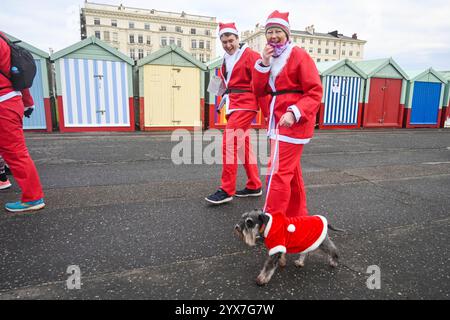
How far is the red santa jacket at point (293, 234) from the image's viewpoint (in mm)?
2039

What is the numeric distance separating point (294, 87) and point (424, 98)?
663 inches

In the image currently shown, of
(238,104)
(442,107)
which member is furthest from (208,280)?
(442,107)

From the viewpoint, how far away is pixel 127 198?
3.85 m

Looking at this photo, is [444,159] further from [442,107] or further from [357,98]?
[442,107]

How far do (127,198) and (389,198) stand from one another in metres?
3.20

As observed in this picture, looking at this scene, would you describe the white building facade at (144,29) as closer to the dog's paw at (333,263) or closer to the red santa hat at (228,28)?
the red santa hat at (228,28)

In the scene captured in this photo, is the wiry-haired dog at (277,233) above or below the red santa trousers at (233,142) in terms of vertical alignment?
below

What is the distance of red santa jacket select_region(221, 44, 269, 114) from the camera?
354cm

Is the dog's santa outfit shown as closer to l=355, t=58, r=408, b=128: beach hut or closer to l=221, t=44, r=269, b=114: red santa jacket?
l=221, t=44, r=269, b=114: red santa jacket

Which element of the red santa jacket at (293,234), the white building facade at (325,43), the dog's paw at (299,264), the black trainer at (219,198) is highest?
the white building facade at (325,43)

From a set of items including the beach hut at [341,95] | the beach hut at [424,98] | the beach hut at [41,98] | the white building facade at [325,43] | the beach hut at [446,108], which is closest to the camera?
the beach hut at [41,98]

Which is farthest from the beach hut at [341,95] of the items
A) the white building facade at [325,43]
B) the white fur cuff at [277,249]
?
the white building facade at [325,43]

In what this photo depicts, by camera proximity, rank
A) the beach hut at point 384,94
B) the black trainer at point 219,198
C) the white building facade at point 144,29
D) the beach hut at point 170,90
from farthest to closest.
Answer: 1. the white building facade at point 144,29
2. the beach hut at point 384,94
3. the beach hut at point 170,90
4. the black trainer at point 219,198

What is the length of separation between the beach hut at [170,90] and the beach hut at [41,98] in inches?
120
